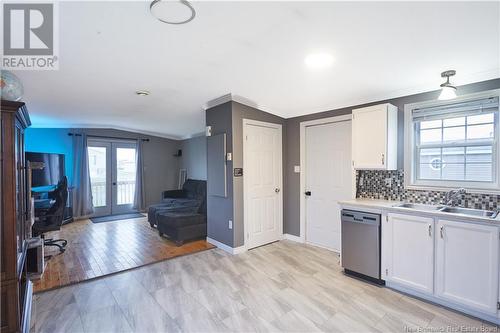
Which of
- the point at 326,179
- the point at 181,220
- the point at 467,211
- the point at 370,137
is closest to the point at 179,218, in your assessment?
the point at 181,220

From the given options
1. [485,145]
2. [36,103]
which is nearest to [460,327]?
[485,145]

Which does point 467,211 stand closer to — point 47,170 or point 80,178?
point 47,170

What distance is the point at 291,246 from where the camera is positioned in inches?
157

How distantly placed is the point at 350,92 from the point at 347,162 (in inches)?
39.7

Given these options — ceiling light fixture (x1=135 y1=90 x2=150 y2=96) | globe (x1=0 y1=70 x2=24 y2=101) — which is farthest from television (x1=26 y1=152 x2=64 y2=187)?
globe (x1=0 y1=70 x2=24 y2=101)

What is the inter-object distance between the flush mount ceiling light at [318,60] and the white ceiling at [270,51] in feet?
0.23

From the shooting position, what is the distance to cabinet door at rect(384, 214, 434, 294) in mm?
2352

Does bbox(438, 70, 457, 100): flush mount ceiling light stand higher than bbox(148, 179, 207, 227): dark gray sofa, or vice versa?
bbox(438, 70, 457, 100): flush mount ceiling light

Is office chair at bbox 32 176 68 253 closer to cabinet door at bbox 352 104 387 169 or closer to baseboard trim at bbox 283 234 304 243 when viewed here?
baseboard trim at bbox 283 234 304 243

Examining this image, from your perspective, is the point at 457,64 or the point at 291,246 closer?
the point at 457,64

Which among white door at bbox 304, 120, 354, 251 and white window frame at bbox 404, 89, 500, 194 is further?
white door at bbox 304, 120, 354, 251

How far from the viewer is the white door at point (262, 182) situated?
3.84 meters

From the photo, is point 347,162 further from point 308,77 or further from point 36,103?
point 36,103

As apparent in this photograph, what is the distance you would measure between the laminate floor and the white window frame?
1.24 metres
